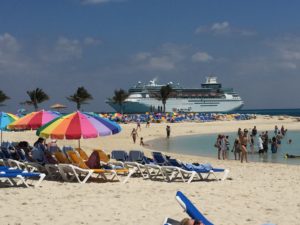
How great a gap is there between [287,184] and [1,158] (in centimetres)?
737

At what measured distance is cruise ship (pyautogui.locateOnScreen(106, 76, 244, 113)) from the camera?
309 ft

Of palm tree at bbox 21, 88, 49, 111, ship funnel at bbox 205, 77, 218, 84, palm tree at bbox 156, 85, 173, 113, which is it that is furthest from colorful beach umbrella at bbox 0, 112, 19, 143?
ship funnel at bbox 205, 77, 218, 84

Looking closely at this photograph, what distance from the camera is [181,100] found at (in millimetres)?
97188

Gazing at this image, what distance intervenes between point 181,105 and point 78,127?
8727 cm

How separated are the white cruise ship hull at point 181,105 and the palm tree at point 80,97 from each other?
40.9ft

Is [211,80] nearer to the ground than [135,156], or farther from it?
farther from it

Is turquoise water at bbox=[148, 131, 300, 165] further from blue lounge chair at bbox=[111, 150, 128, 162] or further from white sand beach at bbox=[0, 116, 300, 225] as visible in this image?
white sand beach at bbox=[0, 116, 300, 225]

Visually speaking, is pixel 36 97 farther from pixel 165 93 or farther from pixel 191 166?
pixel 191 166

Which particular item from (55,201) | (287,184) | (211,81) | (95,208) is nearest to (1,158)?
(55,201)

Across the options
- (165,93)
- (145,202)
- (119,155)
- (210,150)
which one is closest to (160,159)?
(119,155)

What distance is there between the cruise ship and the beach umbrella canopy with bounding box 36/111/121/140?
82474 millimetres

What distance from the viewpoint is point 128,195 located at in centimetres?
837

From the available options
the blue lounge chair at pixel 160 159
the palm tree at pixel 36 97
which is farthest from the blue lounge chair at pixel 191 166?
the palm tree at pixel 36 97

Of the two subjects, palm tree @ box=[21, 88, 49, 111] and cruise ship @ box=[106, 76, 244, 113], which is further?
cruise ship @ box=[106, 76, 244, 113]
